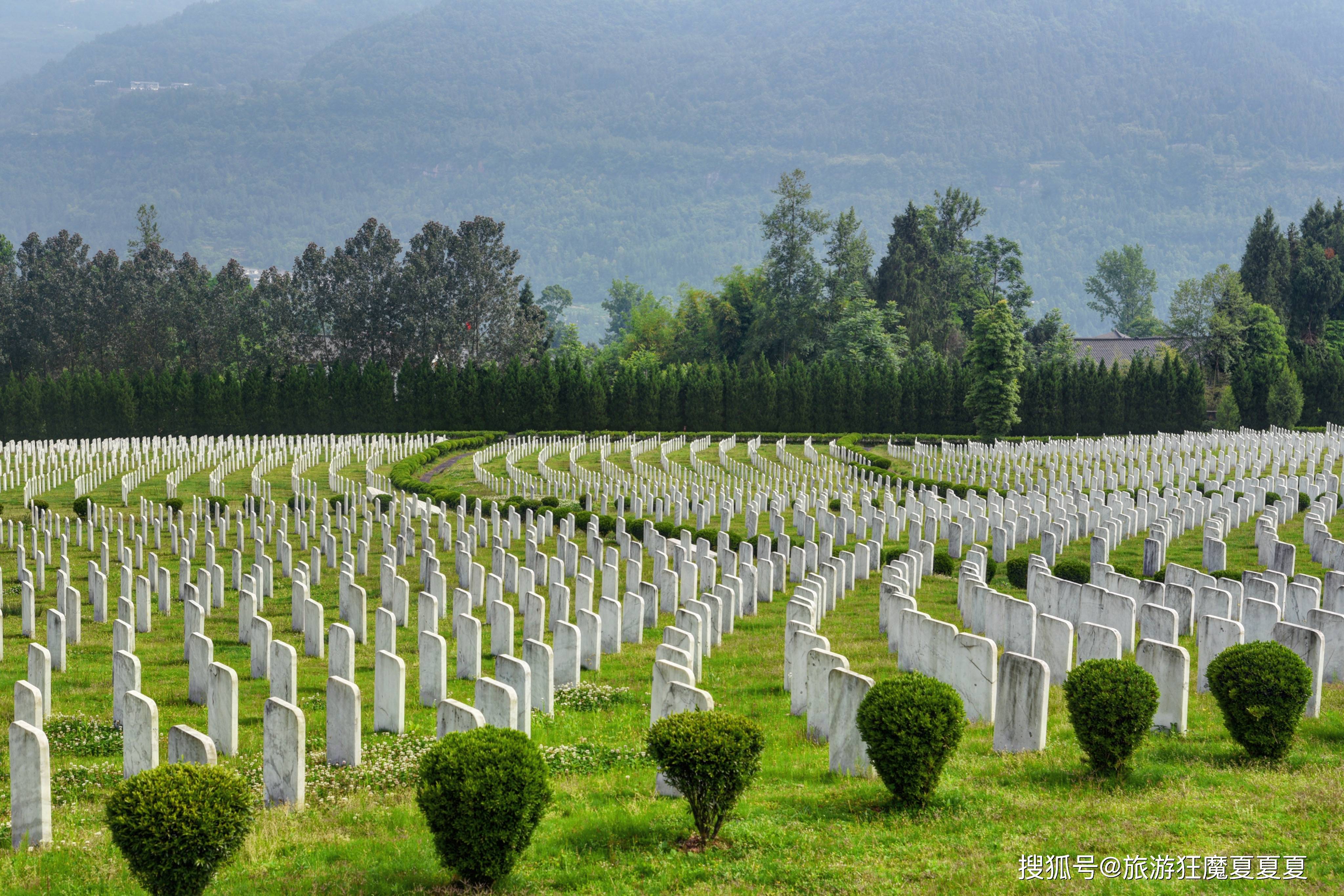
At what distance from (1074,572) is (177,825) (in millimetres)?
13460

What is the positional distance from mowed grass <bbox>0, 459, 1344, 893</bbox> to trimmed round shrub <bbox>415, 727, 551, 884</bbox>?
0.61 feet

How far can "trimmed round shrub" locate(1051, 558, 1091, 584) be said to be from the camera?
16.3 meters

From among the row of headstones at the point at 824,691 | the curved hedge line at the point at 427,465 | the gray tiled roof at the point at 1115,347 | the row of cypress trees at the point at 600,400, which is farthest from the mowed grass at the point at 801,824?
the gray tiled roof at the point at 1115,347

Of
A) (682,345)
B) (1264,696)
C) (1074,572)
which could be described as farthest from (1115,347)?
(1264,696)

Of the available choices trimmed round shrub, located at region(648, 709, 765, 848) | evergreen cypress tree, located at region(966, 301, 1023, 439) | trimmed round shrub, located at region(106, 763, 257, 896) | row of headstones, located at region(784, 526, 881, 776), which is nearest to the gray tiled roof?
evergreen cypress tree, located at region(966, 301, 1023, 439)

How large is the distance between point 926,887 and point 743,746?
48.9 inches

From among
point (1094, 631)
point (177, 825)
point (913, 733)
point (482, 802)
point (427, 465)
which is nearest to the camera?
point (177, 825)

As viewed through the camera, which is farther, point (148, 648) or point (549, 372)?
point (549, 372)

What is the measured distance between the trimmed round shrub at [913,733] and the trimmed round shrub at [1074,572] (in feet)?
32.6

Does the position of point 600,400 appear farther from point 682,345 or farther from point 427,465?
point 682,345

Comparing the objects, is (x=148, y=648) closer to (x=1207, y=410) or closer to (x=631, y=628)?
(x=631, y=628)

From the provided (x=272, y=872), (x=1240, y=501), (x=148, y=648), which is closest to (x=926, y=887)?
(x=272, y=872)

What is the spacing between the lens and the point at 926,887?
592cm

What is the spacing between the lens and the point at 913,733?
22.4ft
